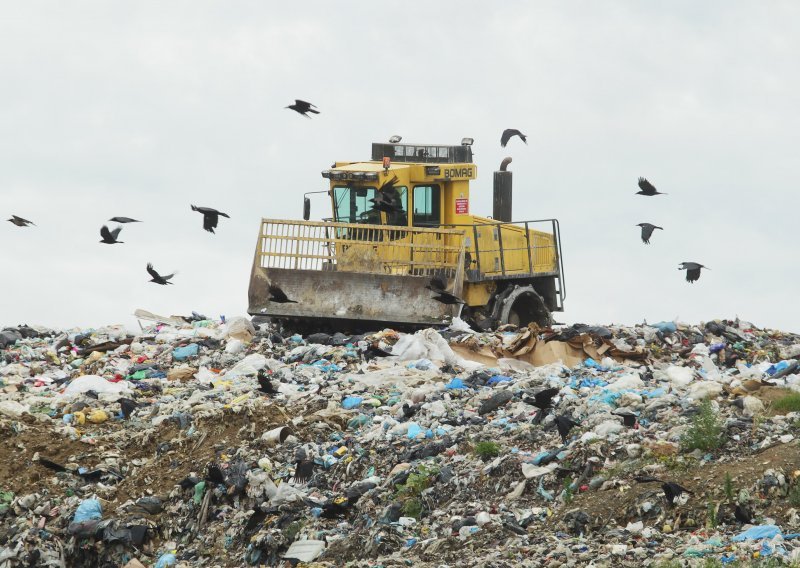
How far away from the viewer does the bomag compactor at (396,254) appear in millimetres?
15391

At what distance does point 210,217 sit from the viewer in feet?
39.5

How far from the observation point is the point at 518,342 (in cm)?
1387

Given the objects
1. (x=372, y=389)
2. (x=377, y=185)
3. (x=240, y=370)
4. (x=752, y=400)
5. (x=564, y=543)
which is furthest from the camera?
(x=377, y=185)

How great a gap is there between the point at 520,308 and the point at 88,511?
9.64m

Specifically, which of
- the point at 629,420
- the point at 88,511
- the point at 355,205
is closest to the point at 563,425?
the point at 629,420

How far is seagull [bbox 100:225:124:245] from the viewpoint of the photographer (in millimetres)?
12078

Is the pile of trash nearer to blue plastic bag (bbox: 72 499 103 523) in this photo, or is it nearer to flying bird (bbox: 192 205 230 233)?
blue plastic bag (bbox: 72 499 103 523)

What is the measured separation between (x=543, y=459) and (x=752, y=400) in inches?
73.0

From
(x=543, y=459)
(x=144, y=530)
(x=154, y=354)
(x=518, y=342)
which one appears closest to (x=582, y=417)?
(x=543, y=459)

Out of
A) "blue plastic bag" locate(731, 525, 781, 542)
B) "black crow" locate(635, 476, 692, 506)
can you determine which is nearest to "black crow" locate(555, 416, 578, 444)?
"black crow" locate(635, 476, 692, 506)

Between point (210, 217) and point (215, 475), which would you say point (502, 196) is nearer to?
point (210, 217)

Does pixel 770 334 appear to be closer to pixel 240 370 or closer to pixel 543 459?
pixel 240 370

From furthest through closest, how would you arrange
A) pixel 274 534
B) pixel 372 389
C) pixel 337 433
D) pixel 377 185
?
pixel 377 185
pixel 372 389
pixel 337 433
pixel 274 534

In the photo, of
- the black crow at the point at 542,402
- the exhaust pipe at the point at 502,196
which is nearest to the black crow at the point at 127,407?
the black crow at the point at 542,402
